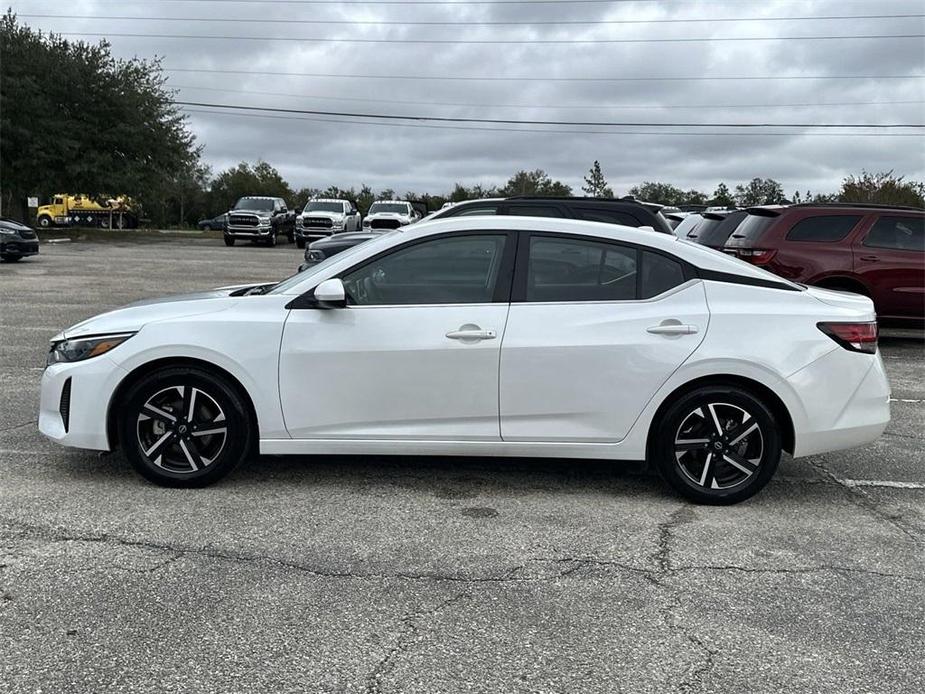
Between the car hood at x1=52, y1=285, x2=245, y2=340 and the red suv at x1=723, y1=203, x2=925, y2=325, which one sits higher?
the red suv at x1=723, y1=203, x2=925, y2=325

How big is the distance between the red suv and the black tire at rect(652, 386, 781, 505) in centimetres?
617

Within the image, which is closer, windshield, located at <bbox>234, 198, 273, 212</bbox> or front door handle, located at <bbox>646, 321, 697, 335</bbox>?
front door handle, located at <bbox>646, 321, 697, 335</bbox>

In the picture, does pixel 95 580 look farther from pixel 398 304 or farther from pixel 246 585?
pixel 398 304

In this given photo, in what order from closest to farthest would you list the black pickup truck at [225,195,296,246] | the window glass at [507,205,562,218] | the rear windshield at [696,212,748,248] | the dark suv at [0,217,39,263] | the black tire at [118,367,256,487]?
the black tire at [118,367,256,487], the window glass at [507,205,562,218], the rear windshield at [696,212,748,248], the dark suv at [0,217,39,263], the black pickup truck at [225,195,296,246]

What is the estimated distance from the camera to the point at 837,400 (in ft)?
15.8

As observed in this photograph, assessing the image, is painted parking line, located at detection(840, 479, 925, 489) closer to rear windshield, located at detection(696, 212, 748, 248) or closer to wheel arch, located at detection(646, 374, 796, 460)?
wheel arch, located at detection(646, 374, 796, 460)

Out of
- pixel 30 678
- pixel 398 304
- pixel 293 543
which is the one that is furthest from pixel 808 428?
pixel 30 678

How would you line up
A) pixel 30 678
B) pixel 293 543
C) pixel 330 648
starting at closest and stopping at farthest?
pixel 30 678 → pixel 330 648 → pixel 293 543

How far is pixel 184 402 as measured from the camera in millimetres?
4871

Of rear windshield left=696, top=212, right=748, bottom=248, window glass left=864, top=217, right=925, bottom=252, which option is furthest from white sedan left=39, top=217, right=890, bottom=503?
rear windshield left=696, top=212, right=748, bottom=248

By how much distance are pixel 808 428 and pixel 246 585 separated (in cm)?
319

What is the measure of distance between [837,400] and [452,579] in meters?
2.53

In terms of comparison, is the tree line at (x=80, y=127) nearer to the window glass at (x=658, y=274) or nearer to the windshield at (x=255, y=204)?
the windshield at (x=255, y=204)

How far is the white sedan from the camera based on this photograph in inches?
187
